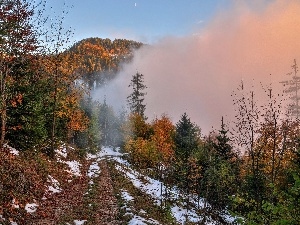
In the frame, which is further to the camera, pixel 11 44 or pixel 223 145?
pixel 223 145

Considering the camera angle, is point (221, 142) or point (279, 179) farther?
point (221, 142)

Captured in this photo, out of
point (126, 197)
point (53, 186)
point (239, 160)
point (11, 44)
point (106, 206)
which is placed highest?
point (11, 44)

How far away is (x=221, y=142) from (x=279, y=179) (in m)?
15.0

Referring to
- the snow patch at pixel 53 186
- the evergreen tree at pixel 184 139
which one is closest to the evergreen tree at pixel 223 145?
the evergreen tree at pixel 184 139

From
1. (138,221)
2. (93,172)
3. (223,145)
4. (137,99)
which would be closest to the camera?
(138,221)

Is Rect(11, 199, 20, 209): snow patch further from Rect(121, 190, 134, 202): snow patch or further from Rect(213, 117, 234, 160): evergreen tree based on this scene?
Rect(213, 117, 234, 160): evergreen tree

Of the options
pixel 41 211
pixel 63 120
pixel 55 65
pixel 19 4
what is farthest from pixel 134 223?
pixel 63 120

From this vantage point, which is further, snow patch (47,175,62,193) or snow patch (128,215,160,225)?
snow patch (47,175,62,193)

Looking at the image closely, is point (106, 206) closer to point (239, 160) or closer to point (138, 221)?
point (138, 221)

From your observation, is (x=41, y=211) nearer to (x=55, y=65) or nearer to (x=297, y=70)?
(x=55, y=65)

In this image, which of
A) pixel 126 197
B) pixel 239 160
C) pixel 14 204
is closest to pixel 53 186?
pixel 126 197

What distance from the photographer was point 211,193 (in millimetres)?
38656

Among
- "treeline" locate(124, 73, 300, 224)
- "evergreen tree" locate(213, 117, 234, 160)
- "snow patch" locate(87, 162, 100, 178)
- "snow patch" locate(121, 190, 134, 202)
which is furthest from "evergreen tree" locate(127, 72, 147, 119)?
"snow patch" locate(121, 190, 134, 202)

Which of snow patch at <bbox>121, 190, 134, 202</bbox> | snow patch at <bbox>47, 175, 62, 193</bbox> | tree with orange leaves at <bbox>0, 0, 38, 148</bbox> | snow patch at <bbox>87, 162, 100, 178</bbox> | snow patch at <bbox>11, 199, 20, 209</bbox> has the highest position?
tree with orange leaves at <bbox>0, 0, 38, 148</bbox>
